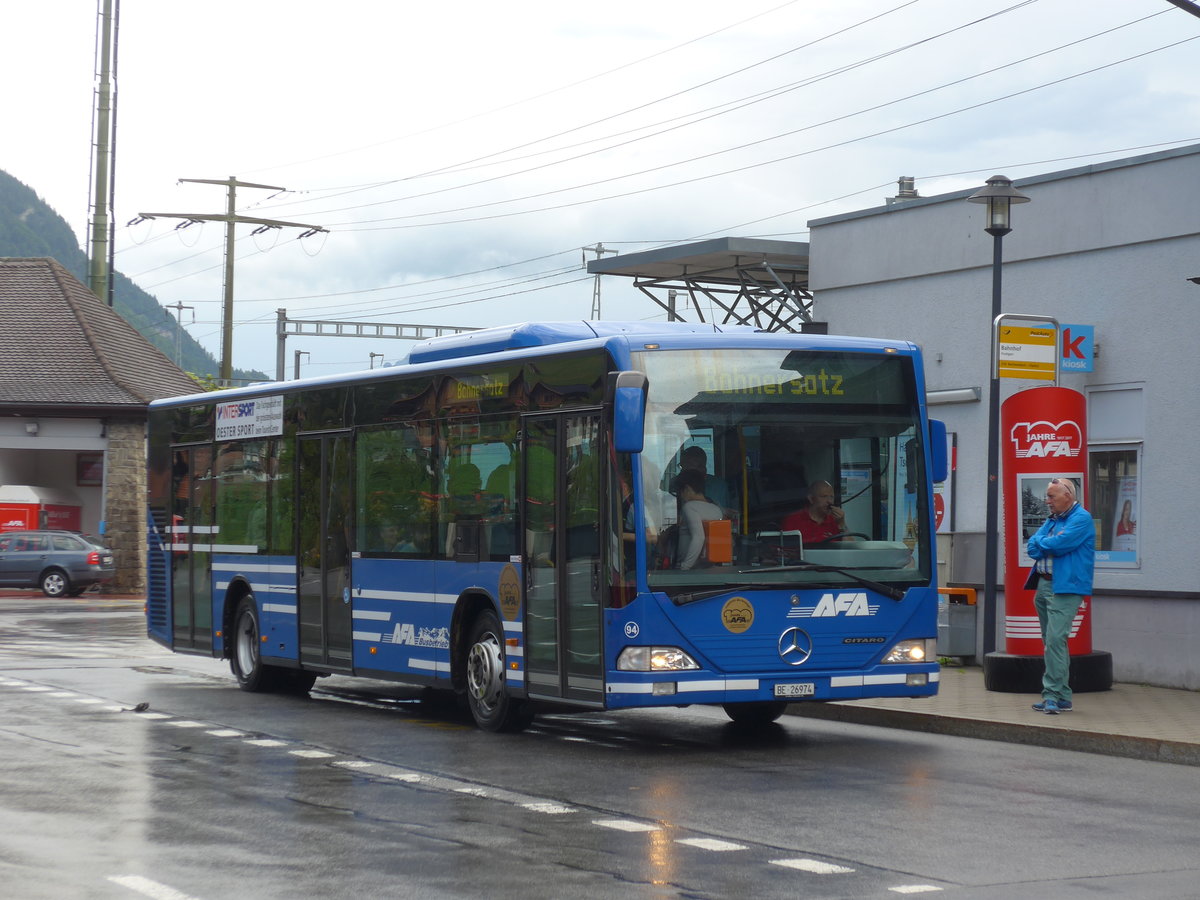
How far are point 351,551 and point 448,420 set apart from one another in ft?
6.45

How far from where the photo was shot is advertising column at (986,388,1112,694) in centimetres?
1569

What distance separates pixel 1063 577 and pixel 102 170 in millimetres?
38827

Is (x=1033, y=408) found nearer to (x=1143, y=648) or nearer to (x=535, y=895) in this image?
(x=1143, y=648)

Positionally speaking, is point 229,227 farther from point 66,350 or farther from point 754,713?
point 754,713

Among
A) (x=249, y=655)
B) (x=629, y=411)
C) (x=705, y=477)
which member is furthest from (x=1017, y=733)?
(x=249, y=655)

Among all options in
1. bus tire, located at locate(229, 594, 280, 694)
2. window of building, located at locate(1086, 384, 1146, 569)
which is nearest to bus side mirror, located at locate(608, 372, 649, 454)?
bus tire, located at locate(229, 594, 280, 694)

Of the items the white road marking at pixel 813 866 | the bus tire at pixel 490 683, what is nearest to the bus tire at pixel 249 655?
the bus tire at pixel 490 683

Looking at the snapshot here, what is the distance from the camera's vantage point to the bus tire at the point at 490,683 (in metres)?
13.3

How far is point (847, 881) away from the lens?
7484 millimetres

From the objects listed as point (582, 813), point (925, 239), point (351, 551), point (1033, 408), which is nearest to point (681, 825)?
point (582, 813)

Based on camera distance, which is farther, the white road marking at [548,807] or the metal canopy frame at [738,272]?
the metal canopy frame at [738,272]

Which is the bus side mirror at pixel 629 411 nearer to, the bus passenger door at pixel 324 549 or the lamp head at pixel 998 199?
the bus passenger door at pixel 324 549

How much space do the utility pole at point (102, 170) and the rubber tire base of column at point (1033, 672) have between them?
120ft

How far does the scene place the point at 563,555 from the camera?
1247 centimetres
